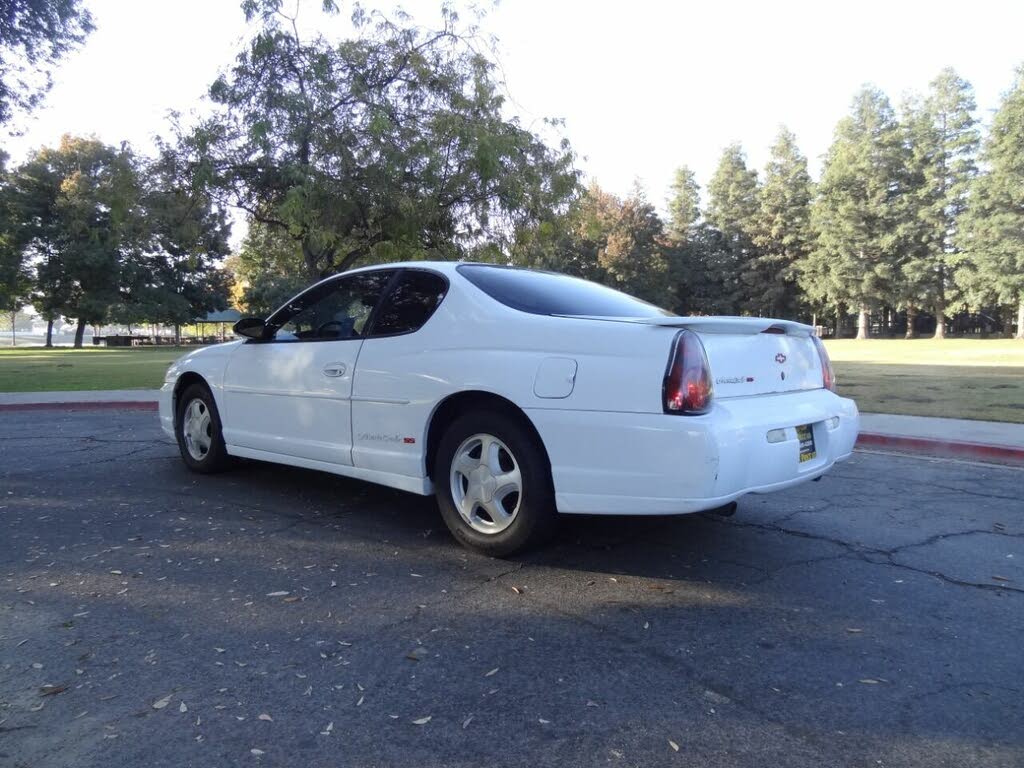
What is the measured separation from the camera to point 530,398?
3.61 m

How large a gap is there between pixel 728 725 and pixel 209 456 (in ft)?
15.4

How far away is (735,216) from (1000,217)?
21.2 metres

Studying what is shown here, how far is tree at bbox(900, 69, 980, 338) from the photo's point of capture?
51.4 m

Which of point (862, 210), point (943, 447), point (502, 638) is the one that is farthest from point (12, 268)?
point (862, 210)

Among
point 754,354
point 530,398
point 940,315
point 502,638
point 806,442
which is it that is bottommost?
point 502,638

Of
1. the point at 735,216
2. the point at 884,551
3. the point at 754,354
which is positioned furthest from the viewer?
the point at 735,216

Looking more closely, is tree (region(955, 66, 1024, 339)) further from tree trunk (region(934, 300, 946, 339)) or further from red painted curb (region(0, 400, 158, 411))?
red painted curb (region(0, 400, 158, 411))

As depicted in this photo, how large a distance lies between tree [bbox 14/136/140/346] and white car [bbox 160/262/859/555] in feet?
153

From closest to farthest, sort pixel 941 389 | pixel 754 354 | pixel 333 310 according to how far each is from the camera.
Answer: pixel 754 354 < pixel 333 310 < pixel 941 389

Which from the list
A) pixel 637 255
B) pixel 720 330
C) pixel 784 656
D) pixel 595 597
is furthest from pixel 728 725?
pixel 637 255

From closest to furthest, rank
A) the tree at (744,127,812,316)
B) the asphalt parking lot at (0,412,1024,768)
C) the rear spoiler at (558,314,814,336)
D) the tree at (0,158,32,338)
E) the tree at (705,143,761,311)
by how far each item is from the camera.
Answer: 1. the asphalt parking lot at (0,412,1024,768)
2. the rear spoiler at (558,314,814,336)
3. the tree at (0,158,32,338)
4. the tree at (744,127,812,316)
5. the tree at (705,143,761,311)

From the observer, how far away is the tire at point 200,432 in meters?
5.73

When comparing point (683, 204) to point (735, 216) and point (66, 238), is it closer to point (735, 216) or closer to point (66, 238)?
point (735, 216)

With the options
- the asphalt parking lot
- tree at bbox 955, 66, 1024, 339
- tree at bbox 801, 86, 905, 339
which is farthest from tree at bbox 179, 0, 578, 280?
tree at bbox 801, 86, 905, 339
